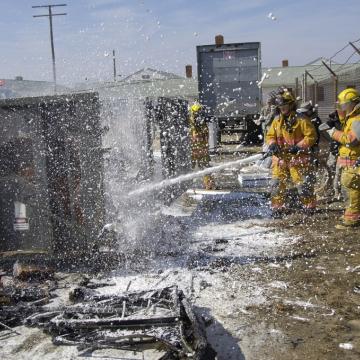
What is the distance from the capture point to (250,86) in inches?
648

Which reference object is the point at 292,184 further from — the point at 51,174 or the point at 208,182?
the point at 51,174

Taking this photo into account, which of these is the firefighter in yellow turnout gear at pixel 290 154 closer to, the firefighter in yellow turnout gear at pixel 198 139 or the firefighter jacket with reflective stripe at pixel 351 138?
the firefighter jacket with reflective stripe at pixel 351 138

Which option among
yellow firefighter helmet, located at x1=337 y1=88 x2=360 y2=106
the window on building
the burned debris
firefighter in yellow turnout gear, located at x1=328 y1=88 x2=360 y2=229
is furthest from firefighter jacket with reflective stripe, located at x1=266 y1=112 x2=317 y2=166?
the window on building

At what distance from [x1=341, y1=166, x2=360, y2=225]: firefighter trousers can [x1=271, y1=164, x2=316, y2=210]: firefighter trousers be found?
0.83m

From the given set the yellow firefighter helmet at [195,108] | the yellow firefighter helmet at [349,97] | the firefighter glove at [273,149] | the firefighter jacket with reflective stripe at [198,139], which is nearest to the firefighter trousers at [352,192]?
the yellow firefighter helmet at [349,97]

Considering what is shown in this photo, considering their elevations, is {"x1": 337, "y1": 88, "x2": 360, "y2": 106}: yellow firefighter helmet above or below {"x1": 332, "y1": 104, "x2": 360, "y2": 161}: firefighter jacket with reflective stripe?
above

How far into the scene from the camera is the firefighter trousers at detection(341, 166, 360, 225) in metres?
5.96

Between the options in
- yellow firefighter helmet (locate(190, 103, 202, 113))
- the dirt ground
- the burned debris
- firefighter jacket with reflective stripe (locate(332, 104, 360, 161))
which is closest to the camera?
the burned debris

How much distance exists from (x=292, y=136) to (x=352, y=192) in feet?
4.69

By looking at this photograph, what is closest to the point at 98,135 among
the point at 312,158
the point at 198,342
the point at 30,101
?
the point at 30,101

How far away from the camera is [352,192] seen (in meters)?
6.02

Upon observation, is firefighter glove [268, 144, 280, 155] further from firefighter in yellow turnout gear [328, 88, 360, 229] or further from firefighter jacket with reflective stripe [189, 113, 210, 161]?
firefighter jacket with reflective stripe [189, 113, 210, 161]

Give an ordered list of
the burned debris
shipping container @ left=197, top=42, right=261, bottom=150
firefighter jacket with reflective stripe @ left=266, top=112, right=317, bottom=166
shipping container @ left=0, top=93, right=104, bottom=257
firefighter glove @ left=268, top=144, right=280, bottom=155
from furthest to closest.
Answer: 1. shipping container @ left=197, top=42, right=261, bottom=150
2. firefighter glove @ left=268, top=144, right=280, bottom=155
3. firefighter jacket with reflective stripe @ left=266, top=112, right=317, bottom=166
4. shipping container @ left=0, top=93, right=104, bottom=257
5. the burned debris

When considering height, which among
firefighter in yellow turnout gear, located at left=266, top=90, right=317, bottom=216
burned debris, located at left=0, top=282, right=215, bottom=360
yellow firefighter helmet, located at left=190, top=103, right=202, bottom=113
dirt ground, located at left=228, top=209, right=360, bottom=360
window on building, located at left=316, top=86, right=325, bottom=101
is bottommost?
dirt ground, located at left=228, top=209, right=360, bottom=360
